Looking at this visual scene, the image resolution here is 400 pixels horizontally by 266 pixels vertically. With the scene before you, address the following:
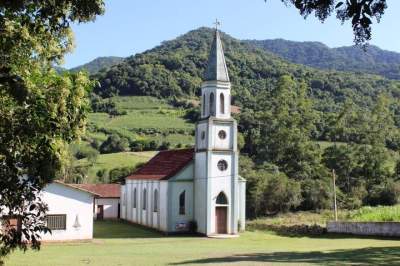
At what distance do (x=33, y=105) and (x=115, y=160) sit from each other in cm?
7496

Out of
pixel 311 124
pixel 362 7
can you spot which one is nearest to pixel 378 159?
pixel 311 124

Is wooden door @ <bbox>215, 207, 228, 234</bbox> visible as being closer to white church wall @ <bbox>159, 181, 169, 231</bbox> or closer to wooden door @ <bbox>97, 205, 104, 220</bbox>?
white church wall @ <bbox>159, 181, 169, 231</bbox>

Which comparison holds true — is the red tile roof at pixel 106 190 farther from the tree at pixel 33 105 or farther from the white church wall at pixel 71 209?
the tree at pixel 33 105

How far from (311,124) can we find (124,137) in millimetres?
31926

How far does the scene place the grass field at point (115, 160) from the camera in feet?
266

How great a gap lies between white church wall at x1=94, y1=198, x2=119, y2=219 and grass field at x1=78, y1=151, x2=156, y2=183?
17.7 meters

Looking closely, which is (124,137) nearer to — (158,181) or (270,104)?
(270,104)

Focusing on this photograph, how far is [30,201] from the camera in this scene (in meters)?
10.7

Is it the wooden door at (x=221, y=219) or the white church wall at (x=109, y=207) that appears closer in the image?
the wooden door at (x=221, y=219)

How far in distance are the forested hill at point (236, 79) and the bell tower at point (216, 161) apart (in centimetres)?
7328

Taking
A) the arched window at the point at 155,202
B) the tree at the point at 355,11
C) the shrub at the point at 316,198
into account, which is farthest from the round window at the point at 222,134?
the tree at the point at 355,11

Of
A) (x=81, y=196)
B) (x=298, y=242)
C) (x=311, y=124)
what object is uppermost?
(x=311, y=124)

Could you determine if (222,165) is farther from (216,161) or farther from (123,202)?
(123,202)

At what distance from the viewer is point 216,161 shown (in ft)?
141
